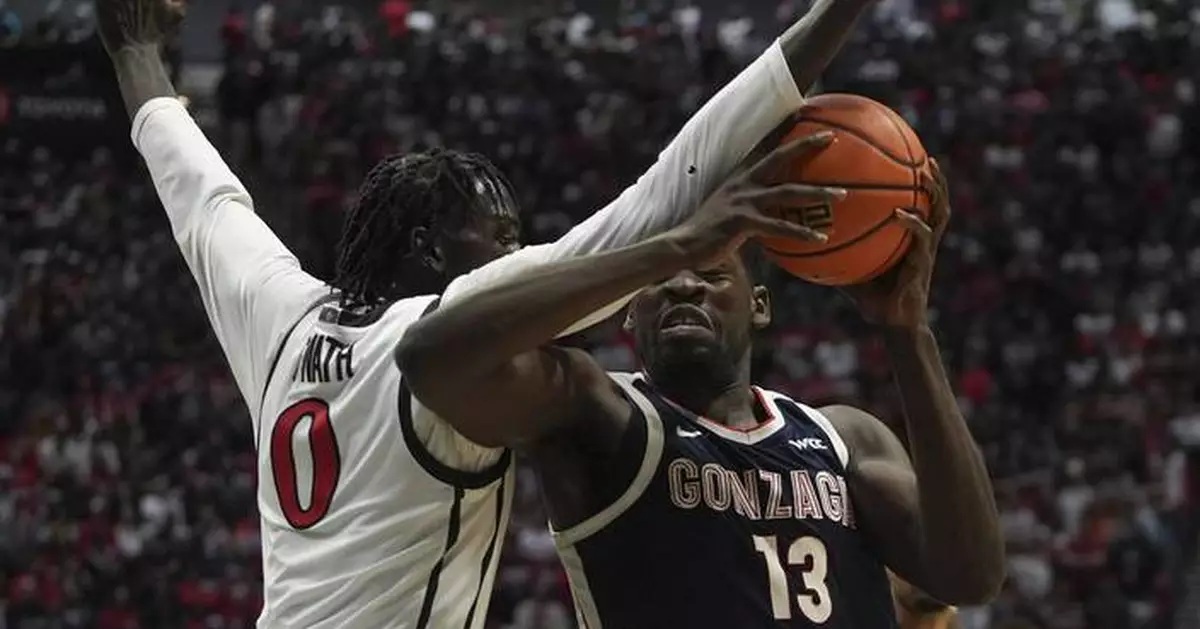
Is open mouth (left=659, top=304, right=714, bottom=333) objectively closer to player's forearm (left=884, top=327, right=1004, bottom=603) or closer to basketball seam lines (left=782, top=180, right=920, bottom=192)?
player's forearm (left=884, top=327, right=1004, bottom=603)

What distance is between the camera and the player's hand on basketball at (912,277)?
9.99ft

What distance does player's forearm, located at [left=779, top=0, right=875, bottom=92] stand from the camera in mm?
2828

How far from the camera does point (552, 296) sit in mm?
2738

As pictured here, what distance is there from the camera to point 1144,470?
11.2m

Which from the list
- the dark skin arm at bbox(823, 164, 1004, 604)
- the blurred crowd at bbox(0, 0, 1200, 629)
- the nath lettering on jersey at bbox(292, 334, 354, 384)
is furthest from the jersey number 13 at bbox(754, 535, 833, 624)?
the blurred crowd at bbox(0, 0, 1200, 629)

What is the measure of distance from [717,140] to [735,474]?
82 cm

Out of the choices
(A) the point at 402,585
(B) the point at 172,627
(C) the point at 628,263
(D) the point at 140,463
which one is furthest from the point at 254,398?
(D) the point at 140,463

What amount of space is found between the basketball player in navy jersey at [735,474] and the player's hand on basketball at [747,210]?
22 cm

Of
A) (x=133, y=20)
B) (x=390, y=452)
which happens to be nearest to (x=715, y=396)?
(x=390, y=452)

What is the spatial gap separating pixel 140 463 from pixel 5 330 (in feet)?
6.37

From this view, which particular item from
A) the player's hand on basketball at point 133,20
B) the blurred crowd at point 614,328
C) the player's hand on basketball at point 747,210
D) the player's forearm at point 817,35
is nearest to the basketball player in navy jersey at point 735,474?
the player's hand on basketball at point 747,210

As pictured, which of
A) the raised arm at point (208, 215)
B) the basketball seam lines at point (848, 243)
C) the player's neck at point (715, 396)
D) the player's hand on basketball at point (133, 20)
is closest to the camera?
the basketball seam lines at point (848, 243)

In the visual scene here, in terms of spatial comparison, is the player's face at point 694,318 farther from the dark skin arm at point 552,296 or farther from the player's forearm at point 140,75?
the player's forearm at point 140,75

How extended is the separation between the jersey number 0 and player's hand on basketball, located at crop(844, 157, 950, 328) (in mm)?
982
